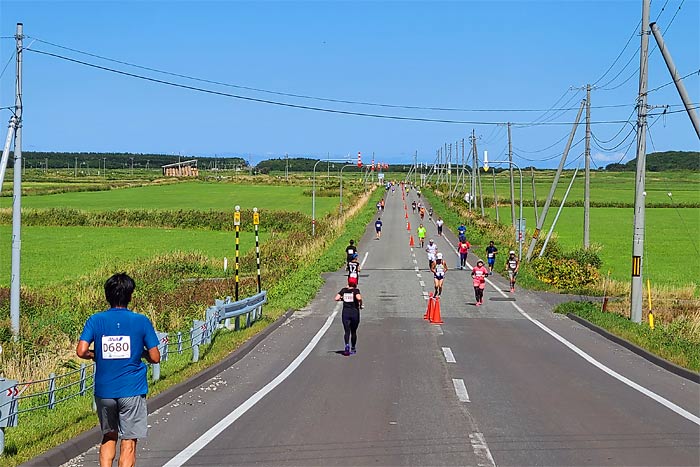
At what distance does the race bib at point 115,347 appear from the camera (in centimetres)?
661

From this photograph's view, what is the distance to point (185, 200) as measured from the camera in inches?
4195

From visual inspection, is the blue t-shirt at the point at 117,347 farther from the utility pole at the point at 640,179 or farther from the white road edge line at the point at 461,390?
the utility pole at the point at 640,179

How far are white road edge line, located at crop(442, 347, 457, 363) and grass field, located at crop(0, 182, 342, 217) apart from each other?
68.0 metres

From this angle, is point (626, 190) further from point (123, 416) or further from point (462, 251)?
point (123, 416)

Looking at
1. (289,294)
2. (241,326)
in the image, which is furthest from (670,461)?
(289,294)

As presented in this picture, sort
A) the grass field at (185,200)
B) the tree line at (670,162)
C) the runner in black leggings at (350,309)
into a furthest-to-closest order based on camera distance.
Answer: the tree line at (670,162) < the grass field at (185,200) < the runner in black leggings at (350,309)

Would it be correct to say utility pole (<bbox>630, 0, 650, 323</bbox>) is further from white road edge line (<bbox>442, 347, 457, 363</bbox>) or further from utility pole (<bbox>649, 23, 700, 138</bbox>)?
white road edge line (<bbox>442, 347, 457, 363</bbox>)

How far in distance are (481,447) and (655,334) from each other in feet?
37.5

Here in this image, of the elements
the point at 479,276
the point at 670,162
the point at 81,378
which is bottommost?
the point at 479,276

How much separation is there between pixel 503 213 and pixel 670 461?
8697 cm

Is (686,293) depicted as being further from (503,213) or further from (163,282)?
(503,213)

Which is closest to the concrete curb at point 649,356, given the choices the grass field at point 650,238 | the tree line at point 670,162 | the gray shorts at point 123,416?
the gray shorts at point 123,416

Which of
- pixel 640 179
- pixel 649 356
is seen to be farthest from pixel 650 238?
pixel 649 356

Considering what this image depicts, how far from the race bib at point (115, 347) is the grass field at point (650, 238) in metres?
34.1
